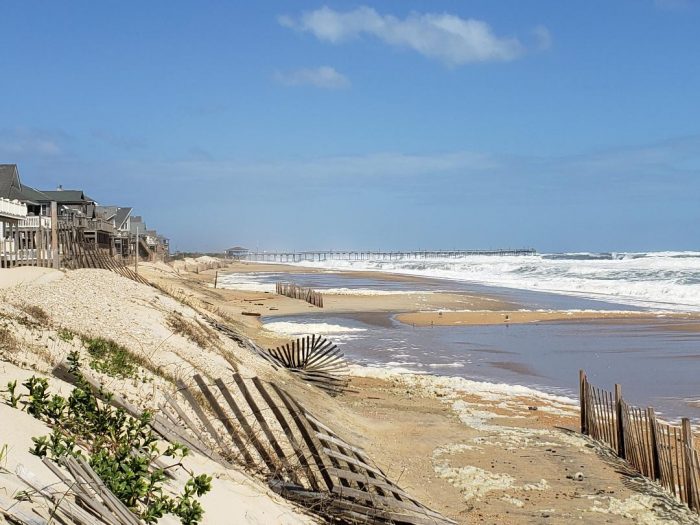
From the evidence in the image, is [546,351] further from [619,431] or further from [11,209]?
[11,209]

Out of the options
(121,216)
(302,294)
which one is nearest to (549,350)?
(302,294)

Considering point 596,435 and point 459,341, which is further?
point 459,341

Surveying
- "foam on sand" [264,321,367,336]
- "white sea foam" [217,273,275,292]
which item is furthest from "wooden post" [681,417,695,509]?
"white sea foam" [217,273,275,292]

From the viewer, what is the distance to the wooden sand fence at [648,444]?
8.32 metres

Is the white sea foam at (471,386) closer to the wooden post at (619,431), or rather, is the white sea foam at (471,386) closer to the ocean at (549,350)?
the ocean at (549,350)

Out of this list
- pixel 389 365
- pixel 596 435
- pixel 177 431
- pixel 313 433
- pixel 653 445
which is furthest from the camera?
pixel 389 365

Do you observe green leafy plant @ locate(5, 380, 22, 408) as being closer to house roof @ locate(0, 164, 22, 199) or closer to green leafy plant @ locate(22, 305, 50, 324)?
green leafy plant @ locate(22, 305, 50, 324)

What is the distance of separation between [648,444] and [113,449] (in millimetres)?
7402

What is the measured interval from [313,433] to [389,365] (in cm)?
1262

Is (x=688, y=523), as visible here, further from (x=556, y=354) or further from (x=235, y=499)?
(x=556, y=354)

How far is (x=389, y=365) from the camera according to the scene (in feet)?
64.0

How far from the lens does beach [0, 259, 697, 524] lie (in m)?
8.09

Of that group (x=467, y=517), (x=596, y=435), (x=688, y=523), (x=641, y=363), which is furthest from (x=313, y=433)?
(x=641, y=363)

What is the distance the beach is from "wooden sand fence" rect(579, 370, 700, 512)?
187 millimetres
